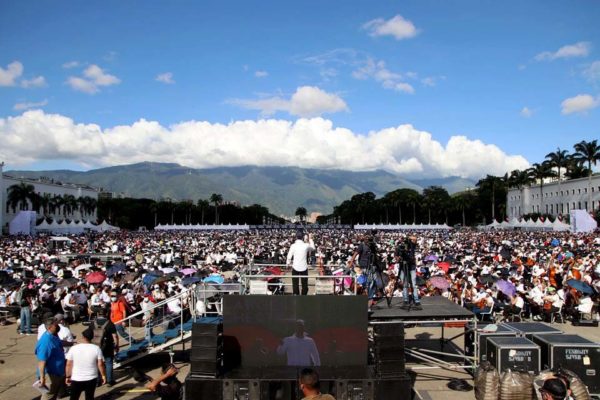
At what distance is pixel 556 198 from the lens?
121 metres

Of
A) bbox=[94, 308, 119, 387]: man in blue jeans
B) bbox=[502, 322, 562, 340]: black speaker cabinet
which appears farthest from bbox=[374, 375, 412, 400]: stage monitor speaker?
bbox=[94, 308, 119, 387]: man in blue jeans

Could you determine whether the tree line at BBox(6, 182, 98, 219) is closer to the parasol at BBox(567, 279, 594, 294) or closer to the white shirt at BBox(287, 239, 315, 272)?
the white shirt at BBox(287, 239, 315, 272)

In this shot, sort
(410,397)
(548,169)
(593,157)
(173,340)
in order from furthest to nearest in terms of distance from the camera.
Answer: (548,169)
(593,157)
(173,340)
(410,397)

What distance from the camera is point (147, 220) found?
514 ft

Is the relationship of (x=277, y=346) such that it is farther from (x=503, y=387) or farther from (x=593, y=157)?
(x=593, y=157)

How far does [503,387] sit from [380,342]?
2255 mm

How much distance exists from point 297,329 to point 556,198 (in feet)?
420

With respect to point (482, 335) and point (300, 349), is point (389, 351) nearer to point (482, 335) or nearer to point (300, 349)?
point (300, 349)

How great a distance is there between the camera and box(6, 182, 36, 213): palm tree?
10988cm

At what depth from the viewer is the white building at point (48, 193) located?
111312mm

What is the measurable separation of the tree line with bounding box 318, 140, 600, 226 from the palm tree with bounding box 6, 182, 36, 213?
10043 cm

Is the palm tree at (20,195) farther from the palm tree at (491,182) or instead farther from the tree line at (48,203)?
the palm tree at (491,182)

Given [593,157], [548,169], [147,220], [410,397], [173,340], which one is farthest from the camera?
[147,220]

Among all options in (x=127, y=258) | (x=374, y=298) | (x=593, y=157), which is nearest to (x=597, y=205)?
(x=593, y=157)
